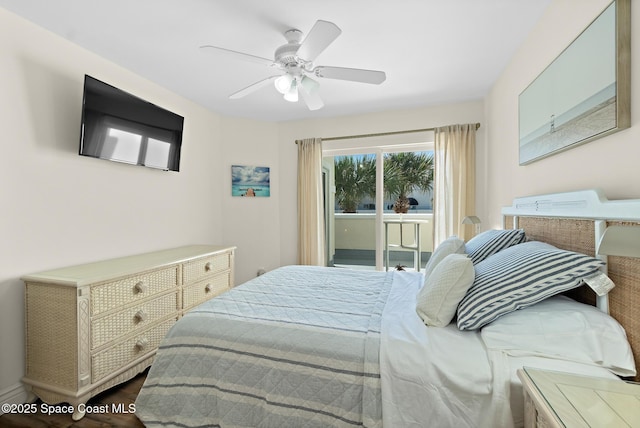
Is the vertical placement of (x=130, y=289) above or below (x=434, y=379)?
above

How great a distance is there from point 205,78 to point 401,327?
8.90ft

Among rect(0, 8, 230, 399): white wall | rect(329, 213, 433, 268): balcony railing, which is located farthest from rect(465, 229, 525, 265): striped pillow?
rect(0, 8, 230, 399): white wall

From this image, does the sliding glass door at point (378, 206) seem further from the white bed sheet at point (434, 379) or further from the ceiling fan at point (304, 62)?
the white bed sheet at point (434, 379)

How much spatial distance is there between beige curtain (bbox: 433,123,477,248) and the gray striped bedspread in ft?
6.78

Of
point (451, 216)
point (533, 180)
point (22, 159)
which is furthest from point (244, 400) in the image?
point (451, 216)

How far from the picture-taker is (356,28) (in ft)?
6.20

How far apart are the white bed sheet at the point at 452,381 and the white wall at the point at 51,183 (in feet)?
7.53

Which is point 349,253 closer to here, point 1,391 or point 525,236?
point 525,236

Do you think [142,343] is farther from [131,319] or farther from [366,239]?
[366,239]

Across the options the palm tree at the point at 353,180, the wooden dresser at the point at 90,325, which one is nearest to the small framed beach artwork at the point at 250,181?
Result: the palm tree at the point at 353,180

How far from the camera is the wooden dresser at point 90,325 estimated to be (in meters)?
1.64

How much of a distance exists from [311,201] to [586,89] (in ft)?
9.28

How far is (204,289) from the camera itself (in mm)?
2664

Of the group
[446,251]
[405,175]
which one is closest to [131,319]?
[446,251]
